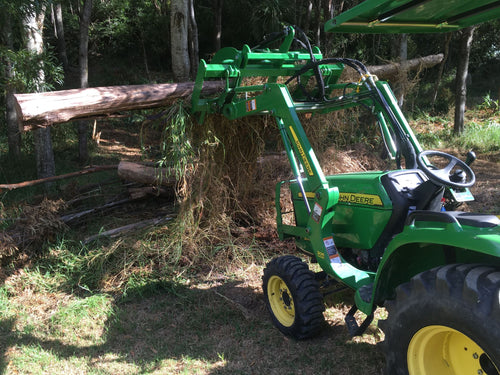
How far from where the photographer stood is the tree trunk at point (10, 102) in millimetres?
6344

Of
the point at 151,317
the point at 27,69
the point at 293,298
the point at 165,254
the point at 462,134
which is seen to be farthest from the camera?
the point at 462,134

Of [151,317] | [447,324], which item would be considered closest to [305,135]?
[447,324]

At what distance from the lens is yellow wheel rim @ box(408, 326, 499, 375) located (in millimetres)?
2018

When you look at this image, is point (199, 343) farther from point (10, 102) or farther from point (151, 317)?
point (10, 102)

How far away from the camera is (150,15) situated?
1525 cm

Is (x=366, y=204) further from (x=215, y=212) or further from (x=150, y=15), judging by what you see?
(x=150, y=15)

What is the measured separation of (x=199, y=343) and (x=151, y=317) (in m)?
0.70

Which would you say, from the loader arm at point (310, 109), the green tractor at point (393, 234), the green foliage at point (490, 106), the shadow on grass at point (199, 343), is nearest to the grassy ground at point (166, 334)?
the shadow on grass at point (199, 343)

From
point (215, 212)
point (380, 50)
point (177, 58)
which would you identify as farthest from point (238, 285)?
point (380, 50)

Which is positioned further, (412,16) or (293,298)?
(293,298)

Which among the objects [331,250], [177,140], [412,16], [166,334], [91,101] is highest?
[412,16]

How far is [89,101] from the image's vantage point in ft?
13.9

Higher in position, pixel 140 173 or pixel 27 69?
pixel 27 69

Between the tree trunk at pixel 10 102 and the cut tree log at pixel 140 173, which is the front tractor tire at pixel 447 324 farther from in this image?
the tree trunk at pixel 10 102
